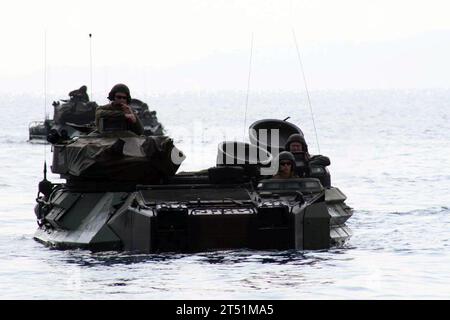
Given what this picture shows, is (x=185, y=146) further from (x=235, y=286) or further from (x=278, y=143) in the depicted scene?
(x=235, y=286)

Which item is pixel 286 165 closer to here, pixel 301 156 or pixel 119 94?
pixel 301 156

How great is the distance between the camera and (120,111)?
29.5 m

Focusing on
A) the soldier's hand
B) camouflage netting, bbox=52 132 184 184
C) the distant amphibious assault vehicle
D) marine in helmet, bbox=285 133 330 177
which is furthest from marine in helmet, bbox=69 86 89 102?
camouflage netting, bbox=52 132 184 184

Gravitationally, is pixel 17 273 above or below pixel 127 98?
below

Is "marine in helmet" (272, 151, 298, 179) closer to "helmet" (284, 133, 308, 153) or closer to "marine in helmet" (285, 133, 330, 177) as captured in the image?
"marine in helmet" (285, 133, 330, 177)

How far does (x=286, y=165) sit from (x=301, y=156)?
1668mm

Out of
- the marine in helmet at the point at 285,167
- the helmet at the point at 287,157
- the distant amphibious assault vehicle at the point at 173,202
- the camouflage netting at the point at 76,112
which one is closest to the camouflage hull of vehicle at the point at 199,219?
the distant amphibious assault vehicle at the point at 173,202

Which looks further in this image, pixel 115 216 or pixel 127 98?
pixel 127 98

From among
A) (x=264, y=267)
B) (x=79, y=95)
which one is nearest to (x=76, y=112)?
(x=79, y=95)

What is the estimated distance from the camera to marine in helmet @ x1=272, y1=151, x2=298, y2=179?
28.8 meters

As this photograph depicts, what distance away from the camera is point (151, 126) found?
76438 millimetres

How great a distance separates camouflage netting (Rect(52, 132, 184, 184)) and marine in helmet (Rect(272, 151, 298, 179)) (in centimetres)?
Answer: 179
